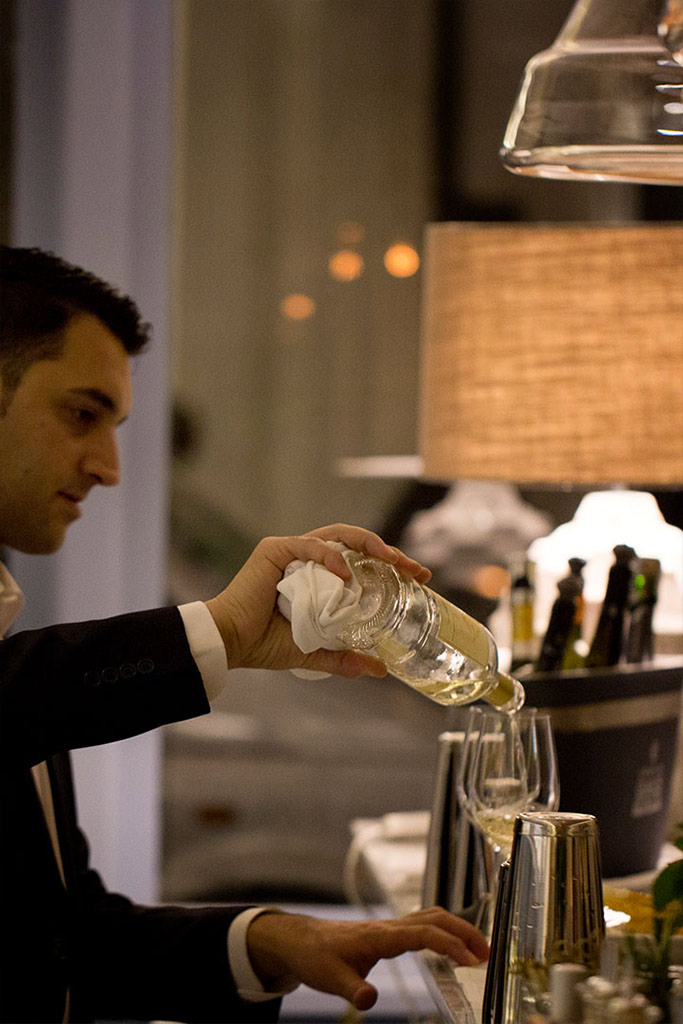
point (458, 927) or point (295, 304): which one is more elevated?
point (295, 304)

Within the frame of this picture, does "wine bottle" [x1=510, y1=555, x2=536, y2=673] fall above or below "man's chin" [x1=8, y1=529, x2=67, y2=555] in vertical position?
below

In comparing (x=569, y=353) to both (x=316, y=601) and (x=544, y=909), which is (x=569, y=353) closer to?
(x=316, y=601)

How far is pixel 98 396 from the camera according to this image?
138cm

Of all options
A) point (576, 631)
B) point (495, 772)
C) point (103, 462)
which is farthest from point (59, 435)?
point (576, 631)

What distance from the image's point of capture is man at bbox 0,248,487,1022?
1.21 m

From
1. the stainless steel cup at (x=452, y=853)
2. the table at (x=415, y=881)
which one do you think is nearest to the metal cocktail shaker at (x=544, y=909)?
the table at (x=415, y=881)

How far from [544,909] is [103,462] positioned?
2.32 ft

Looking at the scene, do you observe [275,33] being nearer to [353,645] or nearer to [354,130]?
[354,130]

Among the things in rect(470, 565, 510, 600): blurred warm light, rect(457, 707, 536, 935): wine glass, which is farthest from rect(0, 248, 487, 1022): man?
rect(470, 565, 510, 600): blurred warm light

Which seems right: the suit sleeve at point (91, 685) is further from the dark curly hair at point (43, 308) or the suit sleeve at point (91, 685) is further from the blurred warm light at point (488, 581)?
the blurred warm light at point (488, 581)

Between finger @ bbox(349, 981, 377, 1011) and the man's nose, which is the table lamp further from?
finger @ bbox(349, 981, 377, 1011)

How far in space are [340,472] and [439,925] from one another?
5.63 ft

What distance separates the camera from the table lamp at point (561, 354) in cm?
158

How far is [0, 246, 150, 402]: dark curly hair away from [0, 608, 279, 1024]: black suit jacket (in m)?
0.41
